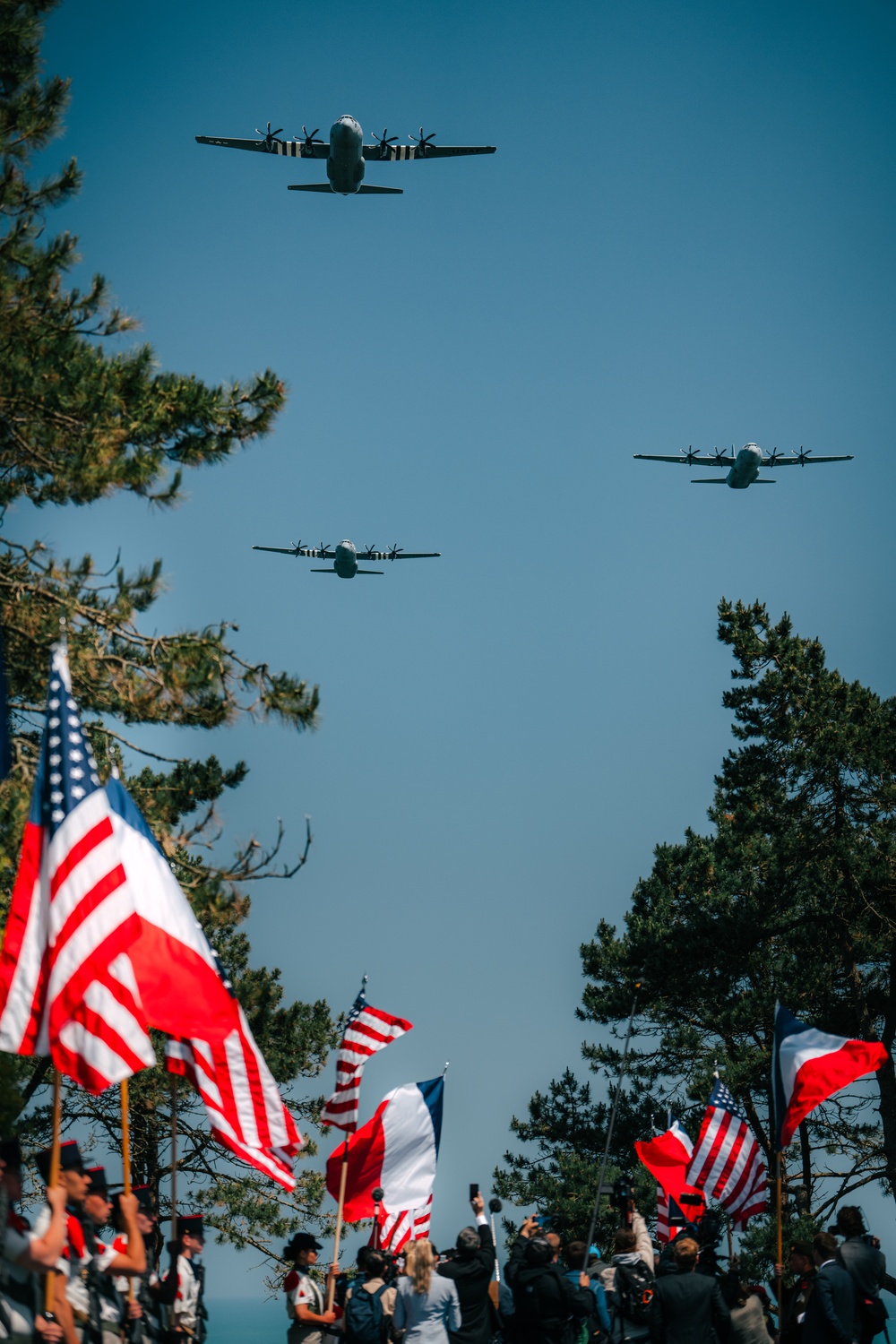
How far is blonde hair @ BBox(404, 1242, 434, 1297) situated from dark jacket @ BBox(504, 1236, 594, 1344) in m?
0.94

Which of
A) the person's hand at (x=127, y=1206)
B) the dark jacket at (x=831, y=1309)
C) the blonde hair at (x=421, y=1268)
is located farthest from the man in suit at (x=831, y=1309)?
the person's hand at (x=127, y=1206)

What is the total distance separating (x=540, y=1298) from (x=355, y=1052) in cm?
348

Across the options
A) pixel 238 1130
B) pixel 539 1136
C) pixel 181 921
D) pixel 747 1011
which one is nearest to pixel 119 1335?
pixel 238 1130

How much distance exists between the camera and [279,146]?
28.3m

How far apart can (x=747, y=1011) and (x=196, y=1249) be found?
23278mm

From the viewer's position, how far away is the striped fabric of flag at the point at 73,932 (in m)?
6.63

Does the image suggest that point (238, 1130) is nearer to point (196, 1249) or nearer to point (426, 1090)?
point (196, 1249)

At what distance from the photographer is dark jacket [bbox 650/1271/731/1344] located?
9.52 meters

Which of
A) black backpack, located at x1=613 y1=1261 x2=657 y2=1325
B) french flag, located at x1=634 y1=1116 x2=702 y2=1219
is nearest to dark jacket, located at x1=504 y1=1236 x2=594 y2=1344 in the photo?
black backpack, located at x1=613 y1=1261 x2=657 y2=1325

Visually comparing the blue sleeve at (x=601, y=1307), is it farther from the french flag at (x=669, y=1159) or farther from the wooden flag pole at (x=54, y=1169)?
the french flag at (x=669, y=1159)

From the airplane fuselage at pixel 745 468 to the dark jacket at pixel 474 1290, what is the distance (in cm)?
3446

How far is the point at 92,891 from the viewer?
684 centimetres

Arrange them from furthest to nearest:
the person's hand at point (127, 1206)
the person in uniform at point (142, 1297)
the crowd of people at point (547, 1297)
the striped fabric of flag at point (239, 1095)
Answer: the crowd of people at point (547, 1297) → the striped fabric of flag at point (239, 1095) → the person in uniform at point (142, 1297) → the person's hand at point (127, 1206)

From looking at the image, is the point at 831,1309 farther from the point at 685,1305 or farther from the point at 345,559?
the point at 345,559
